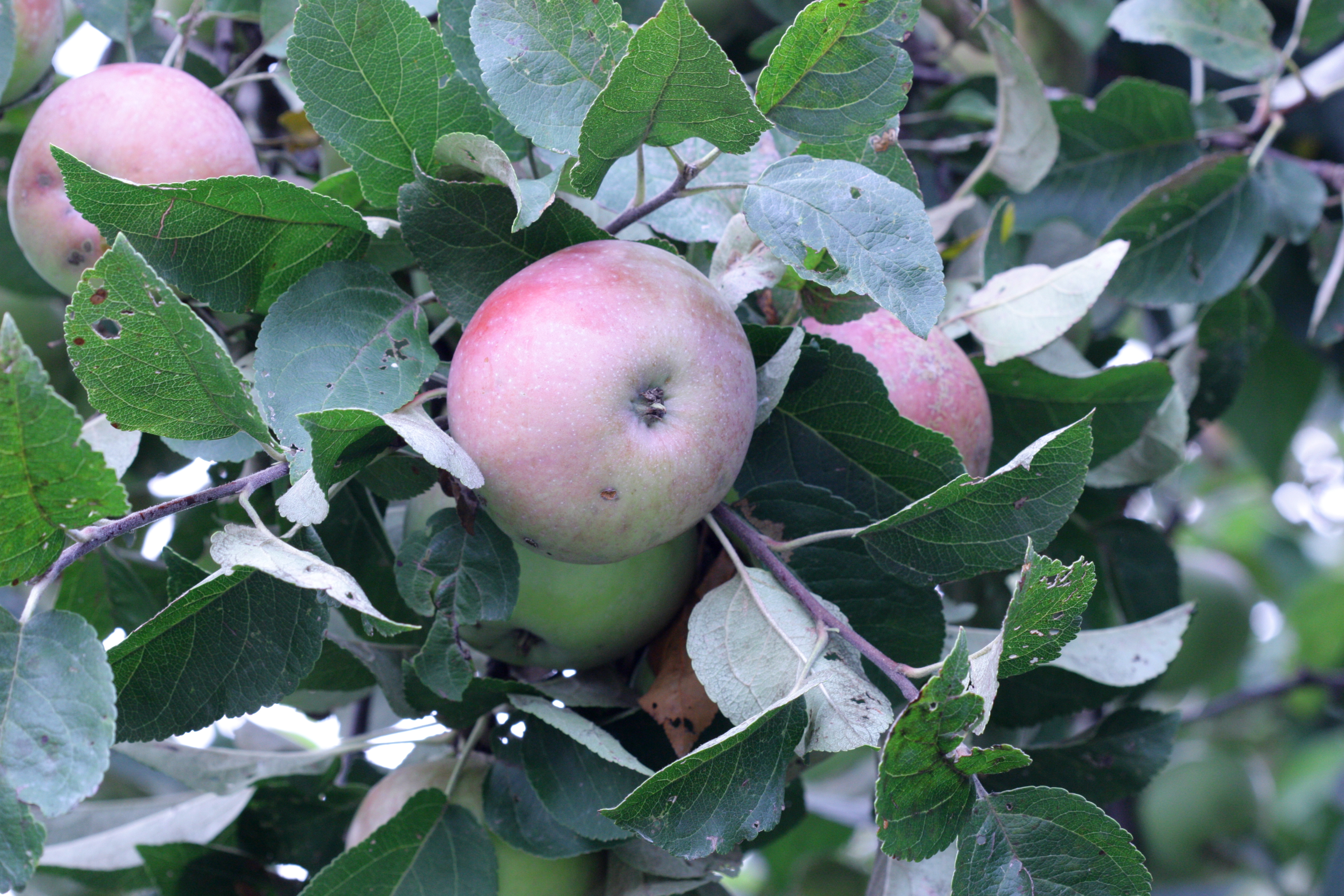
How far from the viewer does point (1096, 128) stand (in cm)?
125

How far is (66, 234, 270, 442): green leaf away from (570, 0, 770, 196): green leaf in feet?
0.74

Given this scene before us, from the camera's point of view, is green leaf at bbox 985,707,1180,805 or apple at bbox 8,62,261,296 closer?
apple at bbox 8,62,261,296

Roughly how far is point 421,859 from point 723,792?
0.31 m

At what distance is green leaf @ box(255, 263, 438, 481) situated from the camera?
646mm

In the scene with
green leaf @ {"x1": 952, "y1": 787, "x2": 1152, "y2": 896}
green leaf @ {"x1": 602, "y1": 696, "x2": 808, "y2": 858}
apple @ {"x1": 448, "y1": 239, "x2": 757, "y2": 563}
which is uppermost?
apple @ {"x1": 448, "y1": 239, "x2": 757, "y2": 563}

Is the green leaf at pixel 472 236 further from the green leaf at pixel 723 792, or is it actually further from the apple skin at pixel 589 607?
the green leaf at pixel 723 792

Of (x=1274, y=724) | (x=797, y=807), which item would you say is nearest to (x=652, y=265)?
(x=797, y=807)

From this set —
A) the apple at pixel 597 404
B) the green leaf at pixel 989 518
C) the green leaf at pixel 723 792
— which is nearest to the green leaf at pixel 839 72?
the apple at pixel 597 404

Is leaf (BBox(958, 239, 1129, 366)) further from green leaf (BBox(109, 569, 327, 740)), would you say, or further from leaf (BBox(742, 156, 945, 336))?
green leaf (BBox(109, 569, 327, 740))

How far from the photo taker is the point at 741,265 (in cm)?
75

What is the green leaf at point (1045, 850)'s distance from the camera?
0.62m

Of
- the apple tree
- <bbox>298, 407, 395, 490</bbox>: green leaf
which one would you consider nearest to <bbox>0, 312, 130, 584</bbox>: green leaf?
the apple tree

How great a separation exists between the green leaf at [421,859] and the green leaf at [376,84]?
0.46 meters

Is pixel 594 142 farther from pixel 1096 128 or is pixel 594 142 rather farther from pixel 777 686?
pixel 1096 128
